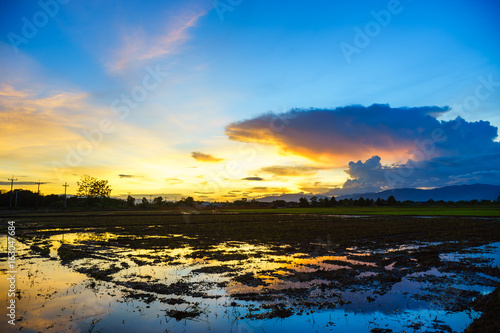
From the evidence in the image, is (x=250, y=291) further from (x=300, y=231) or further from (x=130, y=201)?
(x=130, y=201)

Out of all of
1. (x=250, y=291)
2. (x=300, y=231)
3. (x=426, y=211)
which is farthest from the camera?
(x=426, y=211)

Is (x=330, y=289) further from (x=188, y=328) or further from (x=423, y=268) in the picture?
(x=423, y=268)

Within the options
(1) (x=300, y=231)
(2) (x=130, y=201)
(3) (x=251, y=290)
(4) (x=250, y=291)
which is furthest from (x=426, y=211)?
(2) (x=130, y=201)

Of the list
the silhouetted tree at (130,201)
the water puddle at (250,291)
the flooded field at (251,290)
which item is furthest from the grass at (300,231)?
the silhouetted tree at (130,201)

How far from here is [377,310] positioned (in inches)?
343

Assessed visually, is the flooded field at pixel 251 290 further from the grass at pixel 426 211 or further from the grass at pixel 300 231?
the grass at pixel 426 211

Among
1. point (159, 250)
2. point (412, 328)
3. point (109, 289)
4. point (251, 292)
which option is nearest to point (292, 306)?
point (251, 292)

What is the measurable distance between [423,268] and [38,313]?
16538 millimetres

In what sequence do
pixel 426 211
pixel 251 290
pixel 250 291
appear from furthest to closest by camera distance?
pixel 426 211 < pixel 251 290 < pixel 250 291

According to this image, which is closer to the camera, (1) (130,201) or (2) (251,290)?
(2) (251,290)

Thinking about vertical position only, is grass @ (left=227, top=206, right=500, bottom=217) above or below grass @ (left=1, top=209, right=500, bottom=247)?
below

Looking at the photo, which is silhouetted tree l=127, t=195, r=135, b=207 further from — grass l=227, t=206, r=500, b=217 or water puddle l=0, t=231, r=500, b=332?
water puddle l=0, t=231, r=500, b=332

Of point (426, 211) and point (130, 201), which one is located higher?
point (130, 201)

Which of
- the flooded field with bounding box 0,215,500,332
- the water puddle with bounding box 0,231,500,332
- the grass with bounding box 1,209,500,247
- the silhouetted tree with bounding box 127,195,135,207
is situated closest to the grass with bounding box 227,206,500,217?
the grass with bounding box 1,209,500,247
